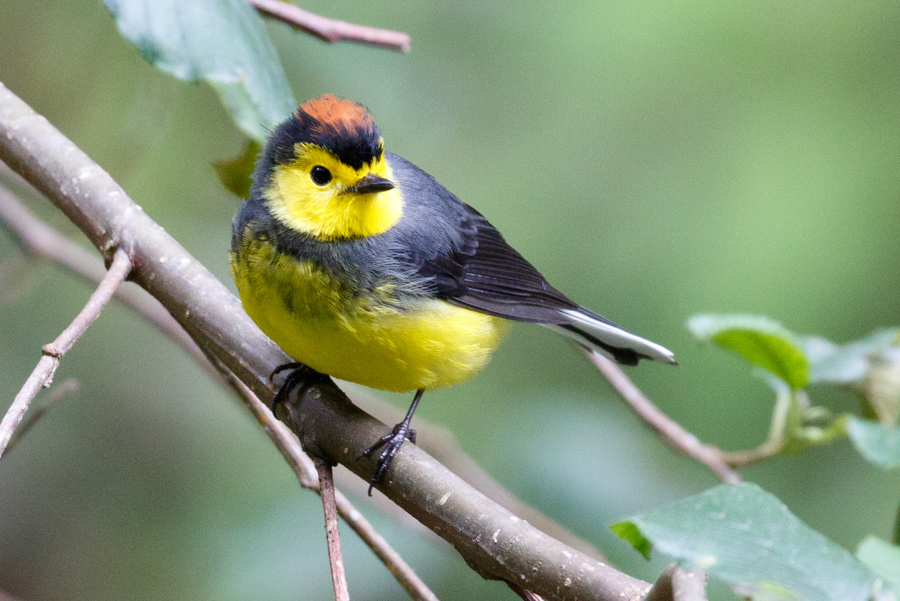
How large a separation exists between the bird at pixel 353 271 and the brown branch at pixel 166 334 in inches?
4.7

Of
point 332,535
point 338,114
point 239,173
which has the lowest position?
point 332,535

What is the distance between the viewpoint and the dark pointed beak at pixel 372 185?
222 cm

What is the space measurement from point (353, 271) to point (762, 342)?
1.17 m

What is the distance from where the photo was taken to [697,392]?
458 centimetres

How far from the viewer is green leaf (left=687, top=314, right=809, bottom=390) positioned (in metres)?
2.45

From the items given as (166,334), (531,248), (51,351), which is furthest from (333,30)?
(531,248)

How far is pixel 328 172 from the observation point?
2.32 metres

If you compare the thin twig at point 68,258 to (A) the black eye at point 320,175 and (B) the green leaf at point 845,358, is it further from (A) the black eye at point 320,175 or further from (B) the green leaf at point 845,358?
(B) the green leaf at point 845,358

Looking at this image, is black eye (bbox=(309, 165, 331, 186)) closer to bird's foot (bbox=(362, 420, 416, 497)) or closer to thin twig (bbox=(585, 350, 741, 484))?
bird's foot (bbox=(362, 420, 416, 497))

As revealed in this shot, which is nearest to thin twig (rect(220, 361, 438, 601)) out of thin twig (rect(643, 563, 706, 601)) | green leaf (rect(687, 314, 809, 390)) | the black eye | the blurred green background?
the black eye

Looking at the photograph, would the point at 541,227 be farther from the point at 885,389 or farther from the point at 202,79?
the point at 202,79

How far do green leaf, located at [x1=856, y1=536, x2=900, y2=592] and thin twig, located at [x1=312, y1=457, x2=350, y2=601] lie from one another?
82 cm

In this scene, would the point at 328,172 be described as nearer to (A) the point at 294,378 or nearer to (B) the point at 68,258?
(A) the point at 294,378

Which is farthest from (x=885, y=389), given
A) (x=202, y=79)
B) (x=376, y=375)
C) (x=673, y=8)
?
(x=673, y=8)
